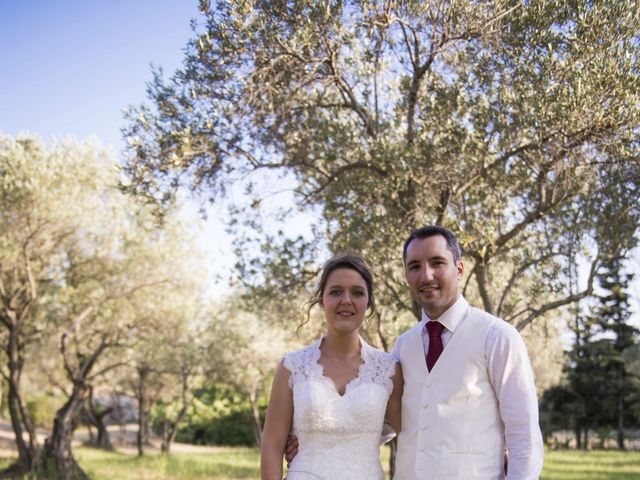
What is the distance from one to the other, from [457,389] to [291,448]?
1202mm

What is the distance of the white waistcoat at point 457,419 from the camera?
3.67m

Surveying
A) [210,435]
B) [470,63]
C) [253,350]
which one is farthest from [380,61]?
[210,435]

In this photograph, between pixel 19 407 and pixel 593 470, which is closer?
pixel 19 407

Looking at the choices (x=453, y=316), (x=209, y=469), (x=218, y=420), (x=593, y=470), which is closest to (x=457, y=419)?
(x=453, y=316)

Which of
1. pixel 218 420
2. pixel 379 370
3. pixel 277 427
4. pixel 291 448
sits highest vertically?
pixel 379 370

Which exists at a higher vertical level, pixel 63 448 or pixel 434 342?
pixel 434 342

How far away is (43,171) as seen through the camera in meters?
18.0

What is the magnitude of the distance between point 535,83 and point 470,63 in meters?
1.19

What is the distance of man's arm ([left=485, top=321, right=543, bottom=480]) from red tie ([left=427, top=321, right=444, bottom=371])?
317 millimetres

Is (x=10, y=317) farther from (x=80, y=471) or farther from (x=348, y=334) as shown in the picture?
(x=348, y=334)

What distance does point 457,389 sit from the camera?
3.76m

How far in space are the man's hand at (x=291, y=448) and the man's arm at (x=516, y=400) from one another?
134 cm

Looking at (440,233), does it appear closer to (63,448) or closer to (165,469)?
(63,448)

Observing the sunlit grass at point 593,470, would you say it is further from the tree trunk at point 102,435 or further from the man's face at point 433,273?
the tree trunk at point 102,435
